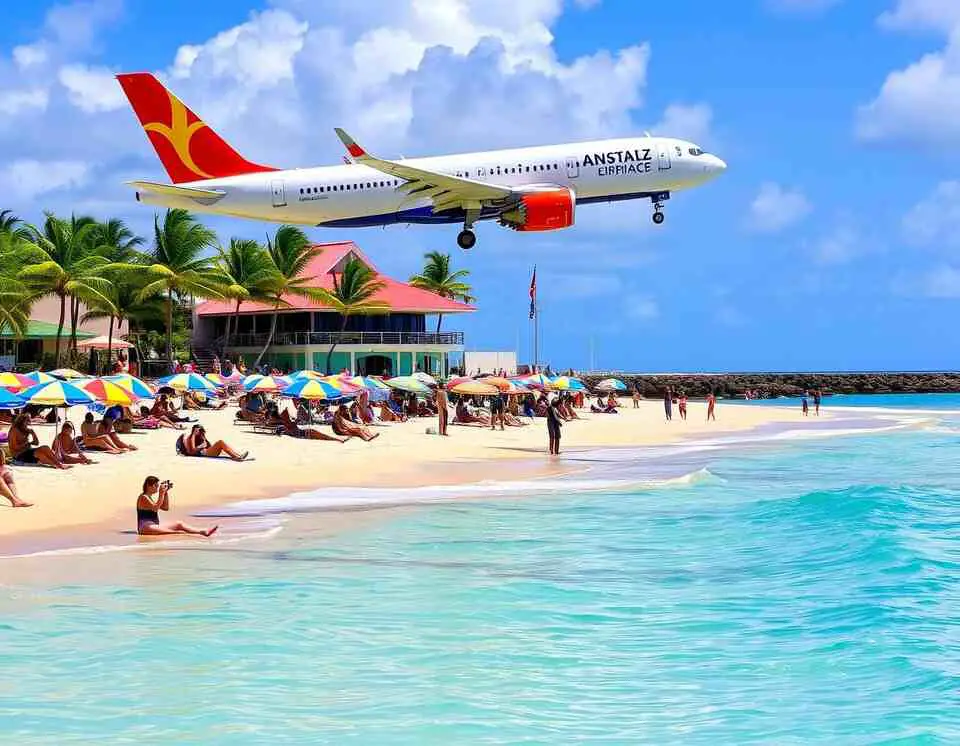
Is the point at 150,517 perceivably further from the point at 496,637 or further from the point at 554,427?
the point at 554,427

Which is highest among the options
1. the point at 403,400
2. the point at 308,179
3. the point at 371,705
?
the point at 308,179

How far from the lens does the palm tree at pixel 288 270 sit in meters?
60.6

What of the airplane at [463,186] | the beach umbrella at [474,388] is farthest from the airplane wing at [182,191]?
the beach umbrella at [474,388]

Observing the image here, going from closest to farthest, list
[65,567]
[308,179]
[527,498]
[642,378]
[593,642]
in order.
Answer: [593,642], [65,567], [527,498], [308,179], [642,378]

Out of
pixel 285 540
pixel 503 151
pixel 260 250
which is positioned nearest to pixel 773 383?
pixel 260 250

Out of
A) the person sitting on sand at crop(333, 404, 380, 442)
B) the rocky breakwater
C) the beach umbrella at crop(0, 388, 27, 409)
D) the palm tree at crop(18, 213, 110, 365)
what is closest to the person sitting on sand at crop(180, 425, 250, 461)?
the beach umbrella at crop(0, 388, 27, 409)

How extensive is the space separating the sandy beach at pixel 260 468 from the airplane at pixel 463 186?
632cm

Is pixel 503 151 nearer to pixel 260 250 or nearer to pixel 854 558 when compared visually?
pixel 854 558

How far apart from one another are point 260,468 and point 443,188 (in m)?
12.2

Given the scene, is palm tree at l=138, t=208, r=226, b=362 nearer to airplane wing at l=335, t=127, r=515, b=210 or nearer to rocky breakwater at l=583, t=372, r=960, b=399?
Answer: airplane wing at l=335, t=127, r=515, b=210

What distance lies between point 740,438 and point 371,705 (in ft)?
113

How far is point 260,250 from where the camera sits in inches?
2426

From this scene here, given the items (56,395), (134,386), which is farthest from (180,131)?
(56,395)

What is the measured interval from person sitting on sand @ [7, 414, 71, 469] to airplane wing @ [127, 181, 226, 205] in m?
13.6
